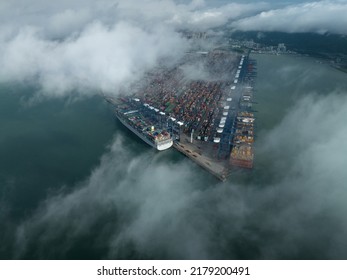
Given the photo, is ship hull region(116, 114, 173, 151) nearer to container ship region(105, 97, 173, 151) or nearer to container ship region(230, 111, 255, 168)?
container ship region(105, 97, 173, 151)

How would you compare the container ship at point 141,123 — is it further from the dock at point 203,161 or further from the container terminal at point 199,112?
the dock at point 203,161

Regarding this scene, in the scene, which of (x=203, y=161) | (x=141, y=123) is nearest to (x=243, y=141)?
(x=203, y=161)

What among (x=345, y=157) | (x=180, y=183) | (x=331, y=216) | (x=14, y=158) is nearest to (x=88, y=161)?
(x=14, y=158)

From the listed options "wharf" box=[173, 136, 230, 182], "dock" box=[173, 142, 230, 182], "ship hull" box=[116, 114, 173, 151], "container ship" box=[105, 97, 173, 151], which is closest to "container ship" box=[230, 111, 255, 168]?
"wharf" box=[173, 136, 230, 182]

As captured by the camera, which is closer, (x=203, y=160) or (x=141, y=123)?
(x=203, y=160)

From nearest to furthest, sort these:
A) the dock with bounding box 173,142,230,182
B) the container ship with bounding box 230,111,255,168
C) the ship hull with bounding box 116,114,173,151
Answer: the dock with bounding box 173,142,230,182
the container ship with bounding box 230,111,255,168
the ship hull with bounding box 116,114,173,151

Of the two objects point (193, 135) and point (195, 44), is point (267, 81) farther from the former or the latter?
point (195, 44)

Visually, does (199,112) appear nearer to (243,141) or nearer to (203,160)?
(243,141)
